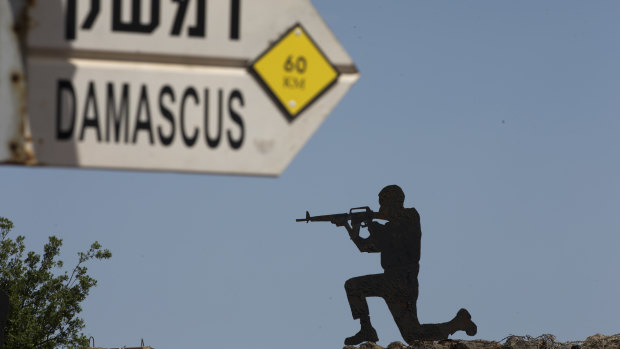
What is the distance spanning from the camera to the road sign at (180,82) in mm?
3961

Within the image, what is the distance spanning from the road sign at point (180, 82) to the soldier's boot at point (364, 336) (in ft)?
48.5

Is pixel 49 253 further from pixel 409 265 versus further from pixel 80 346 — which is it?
pixel 409 265

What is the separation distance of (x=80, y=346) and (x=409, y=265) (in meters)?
15.2

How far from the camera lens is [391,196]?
2088cm

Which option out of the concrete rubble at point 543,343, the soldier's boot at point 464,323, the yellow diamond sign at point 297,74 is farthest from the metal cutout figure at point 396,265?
the yellow diamond sign at point 297,74

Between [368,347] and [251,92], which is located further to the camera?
[368,347]

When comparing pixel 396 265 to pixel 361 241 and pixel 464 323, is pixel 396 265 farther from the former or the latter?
pixel 464 323

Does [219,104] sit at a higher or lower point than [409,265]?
lower

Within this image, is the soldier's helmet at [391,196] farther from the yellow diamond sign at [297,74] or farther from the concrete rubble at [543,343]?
the yellow diamond sign at [297,74]

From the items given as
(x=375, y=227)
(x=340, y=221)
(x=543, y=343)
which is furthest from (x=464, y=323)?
(x=543, y=343)

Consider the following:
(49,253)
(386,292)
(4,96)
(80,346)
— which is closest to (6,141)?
(4,96)

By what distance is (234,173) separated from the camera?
13.3ft

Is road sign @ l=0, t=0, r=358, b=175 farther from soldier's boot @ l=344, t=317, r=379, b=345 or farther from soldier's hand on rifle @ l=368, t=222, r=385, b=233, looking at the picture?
soldier's hand on rifle @ l=368, t=222, r=385, b=233

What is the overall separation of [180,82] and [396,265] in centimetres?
1678
